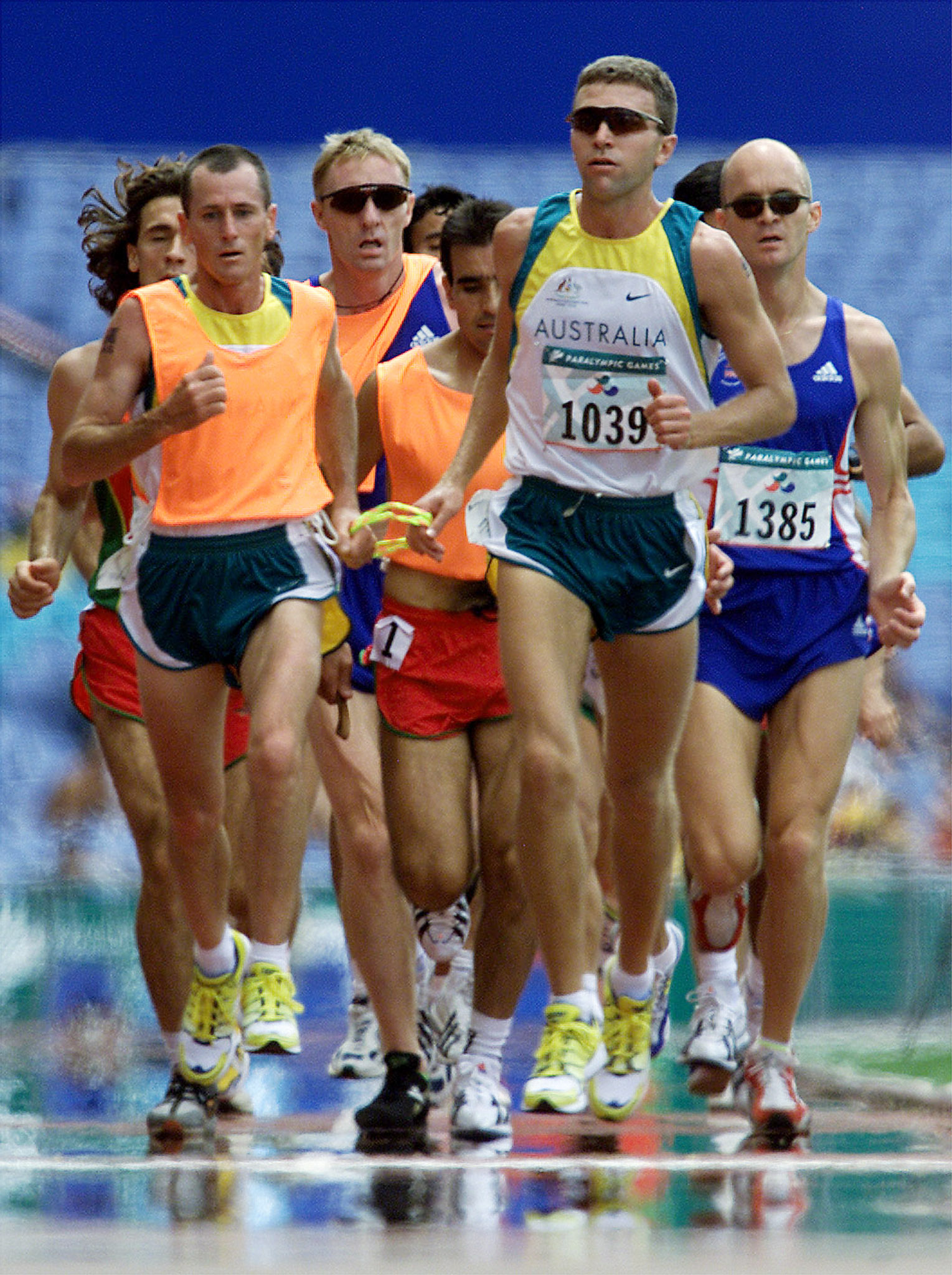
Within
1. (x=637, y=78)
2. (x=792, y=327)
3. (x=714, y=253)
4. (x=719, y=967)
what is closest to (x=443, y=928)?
(x=719, y=967)

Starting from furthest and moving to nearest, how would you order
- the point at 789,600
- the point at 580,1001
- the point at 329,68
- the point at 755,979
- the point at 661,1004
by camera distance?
the point at 329,68 < the point at 755,979 < the point at 661,1004 < the point at 789,600 < the point at 580,1001

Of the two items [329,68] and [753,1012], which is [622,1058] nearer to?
[753,1012]

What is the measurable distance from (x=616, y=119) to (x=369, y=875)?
6.05 feet

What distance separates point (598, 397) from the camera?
16.5 ft

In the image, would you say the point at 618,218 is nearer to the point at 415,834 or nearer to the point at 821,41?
the point at 415,834

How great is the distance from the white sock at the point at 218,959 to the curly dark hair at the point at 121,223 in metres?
2.03

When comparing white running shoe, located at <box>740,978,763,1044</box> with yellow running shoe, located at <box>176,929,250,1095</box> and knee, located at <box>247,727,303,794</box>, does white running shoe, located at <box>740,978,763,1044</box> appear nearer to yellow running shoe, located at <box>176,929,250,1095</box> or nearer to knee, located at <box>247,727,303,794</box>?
yellow running shoe, located at <box>176,929,250,1095</box>

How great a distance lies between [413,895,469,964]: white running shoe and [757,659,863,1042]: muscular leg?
2.45ft

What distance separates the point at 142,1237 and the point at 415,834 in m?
1.93

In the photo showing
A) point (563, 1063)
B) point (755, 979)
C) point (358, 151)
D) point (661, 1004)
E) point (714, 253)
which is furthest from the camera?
point (358, 151)

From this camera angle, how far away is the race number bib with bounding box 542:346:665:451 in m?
5.03

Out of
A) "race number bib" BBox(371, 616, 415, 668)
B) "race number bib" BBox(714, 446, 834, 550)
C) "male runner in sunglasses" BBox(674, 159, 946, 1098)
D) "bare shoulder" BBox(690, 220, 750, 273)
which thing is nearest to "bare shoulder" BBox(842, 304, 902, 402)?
"race number bib" BBox(714, 446, 834, 550)

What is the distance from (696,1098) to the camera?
21.2 feet

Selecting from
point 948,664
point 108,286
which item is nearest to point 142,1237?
point 108,286
